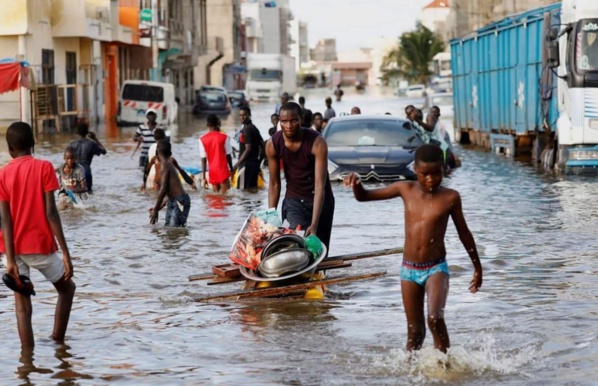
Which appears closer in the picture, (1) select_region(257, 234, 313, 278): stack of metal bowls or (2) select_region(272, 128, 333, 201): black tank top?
(1) select_region(257, 234, 313, 278): stack of metal bowls

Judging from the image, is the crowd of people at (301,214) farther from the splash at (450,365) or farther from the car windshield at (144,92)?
the car windshield at (144,92)

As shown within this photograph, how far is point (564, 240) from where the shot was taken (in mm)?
14352

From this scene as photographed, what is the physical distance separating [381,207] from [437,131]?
23.7 ft

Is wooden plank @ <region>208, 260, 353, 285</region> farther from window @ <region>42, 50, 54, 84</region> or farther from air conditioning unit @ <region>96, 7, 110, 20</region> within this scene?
air conditioning unit @ <region>96, 7, 110, 20</region>

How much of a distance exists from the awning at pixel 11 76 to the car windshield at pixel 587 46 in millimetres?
20156

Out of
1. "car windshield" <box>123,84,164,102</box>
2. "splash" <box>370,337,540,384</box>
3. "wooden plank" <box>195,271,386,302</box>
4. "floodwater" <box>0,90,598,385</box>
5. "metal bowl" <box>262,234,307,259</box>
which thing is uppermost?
"car windshield" <box>123,84,164,102</box>

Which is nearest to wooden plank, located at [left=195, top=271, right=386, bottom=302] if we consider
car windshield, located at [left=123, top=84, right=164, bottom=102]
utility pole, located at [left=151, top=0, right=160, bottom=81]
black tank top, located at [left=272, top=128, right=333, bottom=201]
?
black tank top, located at [left=272, top=128, right=333, bottom=201]

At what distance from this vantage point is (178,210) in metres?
15.9

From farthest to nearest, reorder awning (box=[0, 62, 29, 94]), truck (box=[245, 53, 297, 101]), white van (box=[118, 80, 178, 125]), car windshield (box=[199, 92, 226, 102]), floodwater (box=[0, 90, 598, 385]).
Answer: truck (box=[245, 53, 297, 101])
car windshield (box=[199, 92, 226, 102])
white van (box=[118, 80, 178, 125])
awning (box=[0, 62, 29, 94])
floodwater (box=[0, 90, 598, 385])

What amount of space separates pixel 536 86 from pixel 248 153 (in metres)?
7.55

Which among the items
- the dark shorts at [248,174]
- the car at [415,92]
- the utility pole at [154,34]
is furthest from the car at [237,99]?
the dark shorts at [248,174]

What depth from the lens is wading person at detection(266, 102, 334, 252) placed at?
1012 centimetres

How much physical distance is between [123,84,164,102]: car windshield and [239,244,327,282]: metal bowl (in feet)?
144

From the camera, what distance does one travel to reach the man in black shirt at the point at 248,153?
69.3 feet
